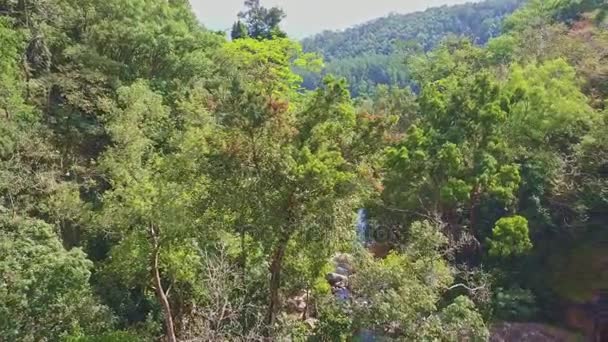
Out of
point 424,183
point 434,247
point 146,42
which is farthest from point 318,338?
point 146,42

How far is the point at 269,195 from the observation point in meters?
8.82

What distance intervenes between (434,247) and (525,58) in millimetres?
10330

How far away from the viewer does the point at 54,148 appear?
1311cm

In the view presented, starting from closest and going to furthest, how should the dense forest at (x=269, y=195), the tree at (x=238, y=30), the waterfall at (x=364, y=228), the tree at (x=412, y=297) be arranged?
the dense forest at (x=269, y=195), the tree at (x=412, y=297), the waterfall at (x=364, y=228), the tree at (x=238, y=30)

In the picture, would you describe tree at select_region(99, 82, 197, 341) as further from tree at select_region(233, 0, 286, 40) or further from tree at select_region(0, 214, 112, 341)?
tree at select_region(233, 0, 286, 40)

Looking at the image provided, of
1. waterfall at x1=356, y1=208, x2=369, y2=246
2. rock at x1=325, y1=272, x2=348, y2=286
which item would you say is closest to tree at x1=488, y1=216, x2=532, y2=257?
waterfall at x1=356, y1=208, x2=369, y2=246

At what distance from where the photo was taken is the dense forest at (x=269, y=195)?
29.9ft

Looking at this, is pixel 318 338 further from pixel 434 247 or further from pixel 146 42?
pixel 146 42

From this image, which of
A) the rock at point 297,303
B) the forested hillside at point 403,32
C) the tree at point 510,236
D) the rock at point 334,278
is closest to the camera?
the tree at point 510,236

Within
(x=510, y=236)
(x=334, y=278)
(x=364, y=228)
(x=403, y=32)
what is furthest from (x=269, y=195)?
(x=403, y=32)

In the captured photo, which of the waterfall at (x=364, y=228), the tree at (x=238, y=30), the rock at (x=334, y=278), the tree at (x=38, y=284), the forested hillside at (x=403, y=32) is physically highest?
the forested hillside at (x=403, y=32)

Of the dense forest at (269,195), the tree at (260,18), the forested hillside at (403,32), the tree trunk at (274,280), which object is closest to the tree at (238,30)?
the tree at (260,18)

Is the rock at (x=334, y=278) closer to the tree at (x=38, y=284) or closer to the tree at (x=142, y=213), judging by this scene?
the tree at (x=142, y=213)

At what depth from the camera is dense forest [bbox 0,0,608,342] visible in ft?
29.9
